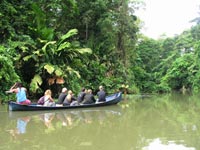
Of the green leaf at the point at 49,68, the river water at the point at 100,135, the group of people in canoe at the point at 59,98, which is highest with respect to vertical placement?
the green leaf at the point at 49,68

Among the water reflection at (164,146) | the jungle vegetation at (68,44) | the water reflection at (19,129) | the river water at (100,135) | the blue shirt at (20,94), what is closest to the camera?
the water reflection at (164,146)

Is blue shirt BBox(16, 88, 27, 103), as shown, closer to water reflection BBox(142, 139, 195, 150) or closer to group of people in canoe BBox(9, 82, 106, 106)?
group of people in canoe BBox(9, 82, 106, 106)

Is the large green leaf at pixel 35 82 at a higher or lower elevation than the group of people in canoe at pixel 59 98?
higher

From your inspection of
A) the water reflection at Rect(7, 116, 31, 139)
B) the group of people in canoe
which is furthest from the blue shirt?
the water reflection at Rect(7, 116, 31, 139)

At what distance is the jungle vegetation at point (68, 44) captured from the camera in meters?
17.5

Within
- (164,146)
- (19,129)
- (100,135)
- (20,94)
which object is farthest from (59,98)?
(164,146)

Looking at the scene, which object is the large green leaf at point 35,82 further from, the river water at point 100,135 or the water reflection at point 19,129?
the water reflection at point 19,129

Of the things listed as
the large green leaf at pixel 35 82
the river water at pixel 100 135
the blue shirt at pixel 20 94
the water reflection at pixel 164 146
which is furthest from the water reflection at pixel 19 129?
the large green leaf at pixel 35 82

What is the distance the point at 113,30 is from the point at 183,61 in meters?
23.1

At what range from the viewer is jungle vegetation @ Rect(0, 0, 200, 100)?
17516mm

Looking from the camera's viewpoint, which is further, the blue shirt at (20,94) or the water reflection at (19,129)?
the blue shirt at (20,94)

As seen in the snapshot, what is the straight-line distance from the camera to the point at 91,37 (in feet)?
81.9

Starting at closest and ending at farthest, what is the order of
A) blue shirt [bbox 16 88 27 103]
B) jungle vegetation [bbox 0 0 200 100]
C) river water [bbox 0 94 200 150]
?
river water [bbox 0 94 200 150] → blue shirt [bbox 16 88 27 103] → jungle vegetation [bbox 0 0 200 100]

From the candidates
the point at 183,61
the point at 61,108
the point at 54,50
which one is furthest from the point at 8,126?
the point at 183,61
